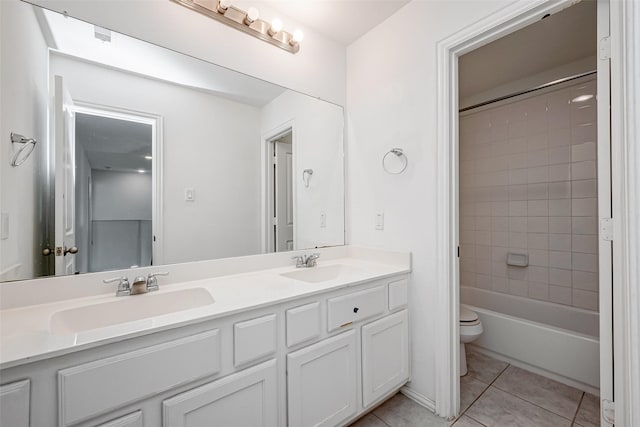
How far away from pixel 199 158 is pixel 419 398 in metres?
1.91

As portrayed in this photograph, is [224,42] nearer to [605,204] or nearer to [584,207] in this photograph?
[605,204]

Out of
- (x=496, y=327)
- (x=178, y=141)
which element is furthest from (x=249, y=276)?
(x=496, y=327)

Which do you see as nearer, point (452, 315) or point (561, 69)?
point (452, 315)

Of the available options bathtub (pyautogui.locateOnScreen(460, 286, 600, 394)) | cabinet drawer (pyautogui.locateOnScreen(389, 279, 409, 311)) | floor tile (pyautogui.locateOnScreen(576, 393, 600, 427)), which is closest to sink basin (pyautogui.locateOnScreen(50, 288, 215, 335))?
cabinet drawer (pyautogui.locateOnScreen(389, 279, 409, 311))

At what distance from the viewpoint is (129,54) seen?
129cm

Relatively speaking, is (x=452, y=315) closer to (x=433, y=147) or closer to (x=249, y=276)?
(x=433, y=147)

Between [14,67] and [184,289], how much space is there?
107cm

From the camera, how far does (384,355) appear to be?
5.01ft

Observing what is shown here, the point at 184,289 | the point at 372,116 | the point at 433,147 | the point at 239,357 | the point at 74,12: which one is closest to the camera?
the point at 239,357

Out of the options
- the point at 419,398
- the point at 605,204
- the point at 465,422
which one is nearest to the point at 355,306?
the point at 419,398

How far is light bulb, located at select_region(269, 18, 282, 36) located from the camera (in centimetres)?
165

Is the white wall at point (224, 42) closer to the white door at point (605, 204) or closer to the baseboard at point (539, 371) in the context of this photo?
the white door at point (605, 204)

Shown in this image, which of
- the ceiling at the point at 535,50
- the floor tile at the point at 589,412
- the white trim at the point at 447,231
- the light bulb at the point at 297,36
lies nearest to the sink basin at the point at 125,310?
the white trim at the point at 447,231

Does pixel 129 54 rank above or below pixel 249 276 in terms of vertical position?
above
